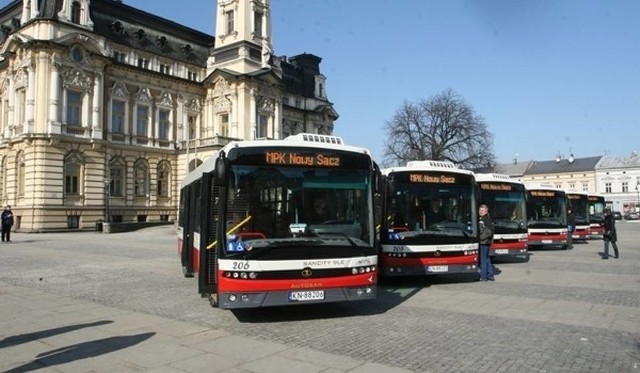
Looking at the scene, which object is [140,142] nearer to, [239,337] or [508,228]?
[508,228]

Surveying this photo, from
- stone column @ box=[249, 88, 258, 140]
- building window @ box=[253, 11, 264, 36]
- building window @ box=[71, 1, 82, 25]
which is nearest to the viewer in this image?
building window @ box=[71, 1, 82, 25]

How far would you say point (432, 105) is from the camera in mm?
62750

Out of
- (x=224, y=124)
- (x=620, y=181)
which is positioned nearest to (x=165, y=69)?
(x=224, y=124)

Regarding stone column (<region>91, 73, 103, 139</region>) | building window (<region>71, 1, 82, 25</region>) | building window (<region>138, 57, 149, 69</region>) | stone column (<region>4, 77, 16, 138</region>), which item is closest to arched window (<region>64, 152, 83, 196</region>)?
stone column (<region>91, 73, 103, 139</region>)

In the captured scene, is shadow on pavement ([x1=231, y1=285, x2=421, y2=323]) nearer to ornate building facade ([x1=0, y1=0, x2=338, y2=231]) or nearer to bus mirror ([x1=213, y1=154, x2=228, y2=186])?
bus mirror ([x1=213, y1=154, x2=228, y2=186])

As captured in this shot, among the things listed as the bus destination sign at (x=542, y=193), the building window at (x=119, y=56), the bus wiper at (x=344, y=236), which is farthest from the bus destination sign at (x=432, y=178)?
the building window at (x=119, y=56)

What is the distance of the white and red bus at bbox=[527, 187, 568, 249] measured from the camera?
2309 cm

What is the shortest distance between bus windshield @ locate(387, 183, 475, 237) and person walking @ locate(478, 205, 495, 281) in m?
0.38

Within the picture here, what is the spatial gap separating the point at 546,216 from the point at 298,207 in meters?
18.3

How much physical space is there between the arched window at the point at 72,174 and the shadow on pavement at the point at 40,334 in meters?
37.7

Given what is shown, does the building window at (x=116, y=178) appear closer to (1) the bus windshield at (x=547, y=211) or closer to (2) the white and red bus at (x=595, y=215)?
(1) the bus windshield at (x=547, y=211)

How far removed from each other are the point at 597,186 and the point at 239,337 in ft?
396

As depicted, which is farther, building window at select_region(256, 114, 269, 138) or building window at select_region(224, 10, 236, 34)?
building window at select_region(224, 10, 236, 34)

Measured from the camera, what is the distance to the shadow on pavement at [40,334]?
7.41 meters
